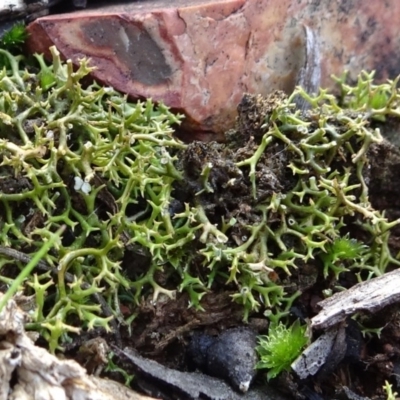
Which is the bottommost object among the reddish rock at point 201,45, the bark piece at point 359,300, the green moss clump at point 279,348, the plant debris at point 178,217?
the green moss clump at point 279,348

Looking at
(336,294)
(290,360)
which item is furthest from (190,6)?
(290,360)

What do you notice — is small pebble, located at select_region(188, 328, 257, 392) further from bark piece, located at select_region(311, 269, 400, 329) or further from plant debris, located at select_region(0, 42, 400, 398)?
bark piece, located at select_region(311, 269, 400, 329)

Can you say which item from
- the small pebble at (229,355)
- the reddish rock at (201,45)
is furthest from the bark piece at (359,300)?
the reddish rock at (201,45)

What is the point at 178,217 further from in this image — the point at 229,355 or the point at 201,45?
the point at 201,45

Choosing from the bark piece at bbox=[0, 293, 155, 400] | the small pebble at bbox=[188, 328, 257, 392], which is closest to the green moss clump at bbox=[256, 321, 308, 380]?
the small pebble at bbox=[188, 328, 257, 392]

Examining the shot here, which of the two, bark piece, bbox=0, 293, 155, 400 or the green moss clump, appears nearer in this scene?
bark piece, bbox=0, 293, 155, 400

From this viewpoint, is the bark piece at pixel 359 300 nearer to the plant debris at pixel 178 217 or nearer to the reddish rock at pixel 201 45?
the plant debris at pixel 178 217
